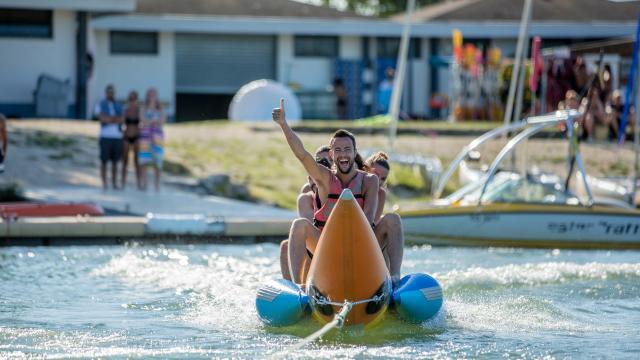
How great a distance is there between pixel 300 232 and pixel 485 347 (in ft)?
5.31

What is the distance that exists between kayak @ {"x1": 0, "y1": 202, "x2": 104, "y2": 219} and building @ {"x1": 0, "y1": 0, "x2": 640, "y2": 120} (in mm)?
15597

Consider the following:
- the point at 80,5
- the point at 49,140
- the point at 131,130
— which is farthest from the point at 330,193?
the point at 80,5

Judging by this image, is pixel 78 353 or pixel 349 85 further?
pixel 349 85

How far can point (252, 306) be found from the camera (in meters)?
9.85

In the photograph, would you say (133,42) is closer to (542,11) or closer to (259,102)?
(259,102)

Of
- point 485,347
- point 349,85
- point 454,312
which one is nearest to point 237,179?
point 454,312

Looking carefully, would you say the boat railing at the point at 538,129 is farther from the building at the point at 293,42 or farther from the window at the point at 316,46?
the window at the point at 316,46

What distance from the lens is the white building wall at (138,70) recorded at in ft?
105

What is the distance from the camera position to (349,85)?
3409 centimetres

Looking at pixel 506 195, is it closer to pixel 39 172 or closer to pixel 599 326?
pixel 599 326

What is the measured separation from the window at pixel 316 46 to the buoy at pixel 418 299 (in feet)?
83.0

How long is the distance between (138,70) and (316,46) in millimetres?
5258

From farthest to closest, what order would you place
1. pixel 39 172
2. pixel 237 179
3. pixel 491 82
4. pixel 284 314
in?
pixel 491 82, pixel 237 179, pixel 39 172, pixel 284 314

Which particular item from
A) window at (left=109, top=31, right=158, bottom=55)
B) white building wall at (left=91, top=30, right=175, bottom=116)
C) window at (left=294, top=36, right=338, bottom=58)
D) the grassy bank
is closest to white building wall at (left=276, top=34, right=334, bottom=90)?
window at (left=294, top=36, right=338, bottom=58)
